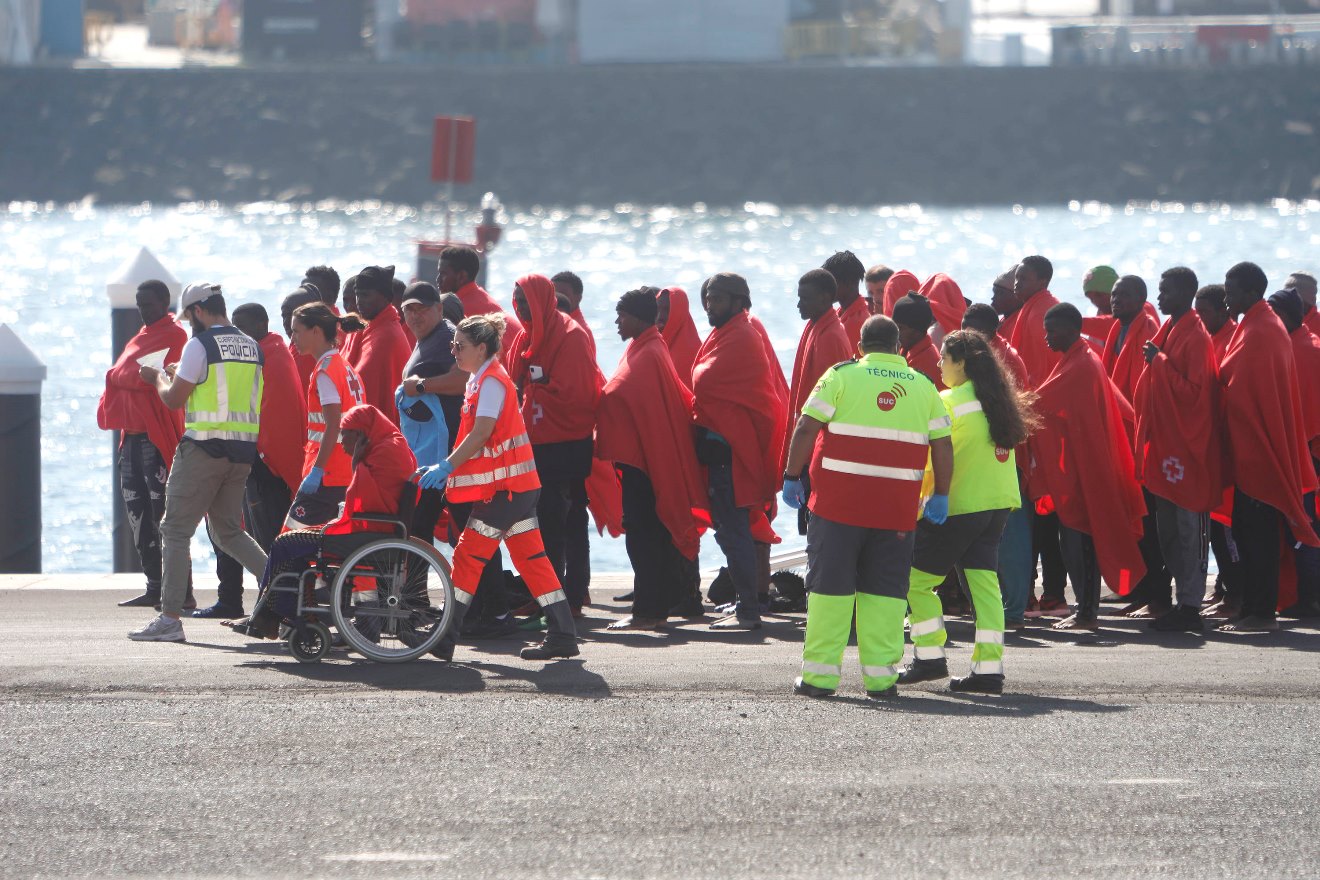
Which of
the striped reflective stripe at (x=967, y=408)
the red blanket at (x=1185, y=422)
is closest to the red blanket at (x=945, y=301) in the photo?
the red blanket at (x=1185, y=422)

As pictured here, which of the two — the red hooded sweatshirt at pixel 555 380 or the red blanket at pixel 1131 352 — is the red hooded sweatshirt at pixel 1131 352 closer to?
the red blanket at pixel 1131 352

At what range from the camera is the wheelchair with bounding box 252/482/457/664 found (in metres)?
8.92

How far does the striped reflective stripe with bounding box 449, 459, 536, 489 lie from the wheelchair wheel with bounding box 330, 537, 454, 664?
30 cm

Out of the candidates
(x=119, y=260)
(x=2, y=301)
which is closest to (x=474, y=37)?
(x=119, y=260)

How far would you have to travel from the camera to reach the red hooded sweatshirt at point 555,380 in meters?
10.4

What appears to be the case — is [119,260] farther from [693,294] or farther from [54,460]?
[54,460]

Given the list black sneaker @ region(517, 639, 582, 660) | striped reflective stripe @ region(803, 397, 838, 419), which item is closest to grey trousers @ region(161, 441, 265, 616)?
black sneaker @ region(517, 639, 582, 660)

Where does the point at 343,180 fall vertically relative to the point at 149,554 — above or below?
above

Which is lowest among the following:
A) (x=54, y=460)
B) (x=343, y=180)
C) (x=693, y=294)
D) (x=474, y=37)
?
(x=54, y=460)

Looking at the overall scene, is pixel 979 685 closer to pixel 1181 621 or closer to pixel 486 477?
pixel 1181 621

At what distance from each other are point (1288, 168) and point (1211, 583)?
117 m

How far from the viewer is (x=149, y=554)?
11367mm

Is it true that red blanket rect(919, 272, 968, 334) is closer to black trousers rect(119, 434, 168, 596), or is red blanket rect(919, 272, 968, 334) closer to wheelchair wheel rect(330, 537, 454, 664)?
wheelchair wheel rect(330, 537, 454, 664)

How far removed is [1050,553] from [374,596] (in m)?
3.83
